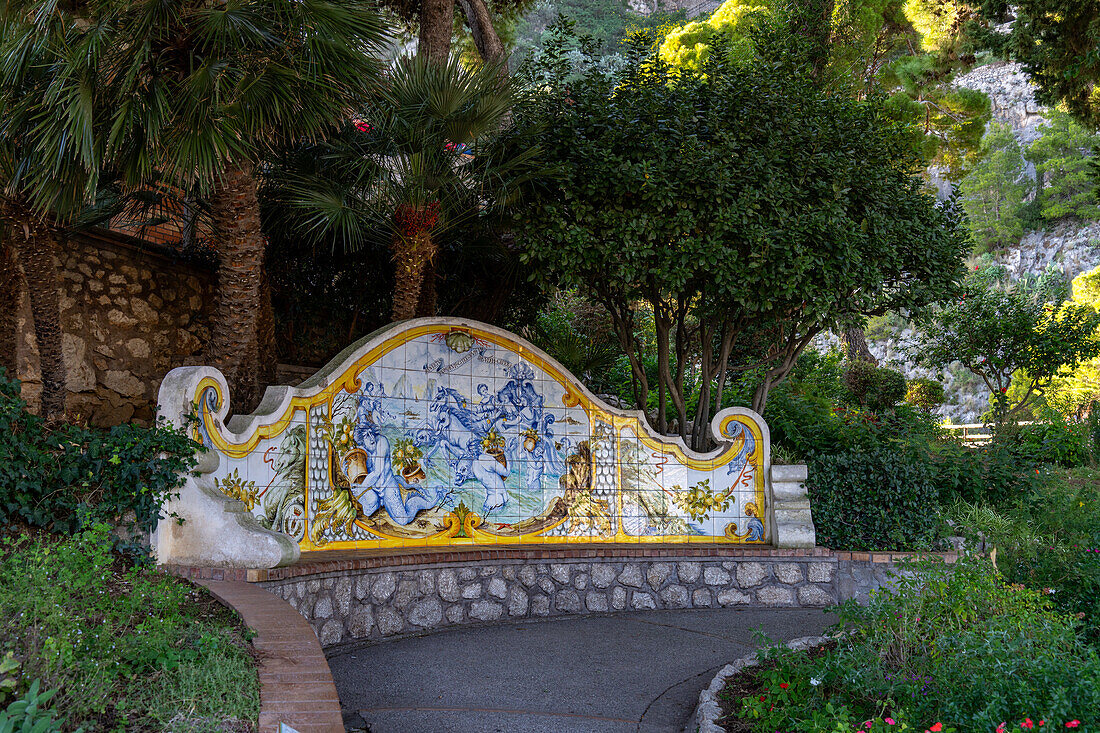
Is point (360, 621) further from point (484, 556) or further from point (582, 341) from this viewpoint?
point (582, 341)

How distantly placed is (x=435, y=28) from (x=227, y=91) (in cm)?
582

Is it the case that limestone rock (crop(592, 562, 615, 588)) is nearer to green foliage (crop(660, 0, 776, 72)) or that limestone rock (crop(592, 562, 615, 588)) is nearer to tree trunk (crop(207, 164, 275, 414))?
tree trunk (crop(207, 164, 275, 414))

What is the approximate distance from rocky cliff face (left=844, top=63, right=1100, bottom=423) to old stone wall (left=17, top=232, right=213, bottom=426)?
41858mm

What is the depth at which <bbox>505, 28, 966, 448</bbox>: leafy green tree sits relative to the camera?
8.27 metres

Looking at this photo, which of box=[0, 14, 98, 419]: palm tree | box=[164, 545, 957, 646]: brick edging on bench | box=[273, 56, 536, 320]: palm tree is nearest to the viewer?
box=[0, 14, 98, 419]: palm tree

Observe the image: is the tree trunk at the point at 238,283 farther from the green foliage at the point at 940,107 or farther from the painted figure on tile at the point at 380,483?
the green foliage at the point at 940,107

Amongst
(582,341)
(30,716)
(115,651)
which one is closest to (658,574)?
(582,341)

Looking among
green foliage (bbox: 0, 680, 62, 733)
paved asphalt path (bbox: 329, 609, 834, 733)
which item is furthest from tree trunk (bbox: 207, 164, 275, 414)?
green foliage (bbox: 0, 680, 62, 733)

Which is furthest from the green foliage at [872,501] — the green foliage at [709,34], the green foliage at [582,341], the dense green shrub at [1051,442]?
the green foliage at [709,34]

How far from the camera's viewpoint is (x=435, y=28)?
1165 cm

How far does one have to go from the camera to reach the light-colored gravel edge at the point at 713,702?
4188mm

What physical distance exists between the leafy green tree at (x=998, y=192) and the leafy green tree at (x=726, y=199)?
4845cm

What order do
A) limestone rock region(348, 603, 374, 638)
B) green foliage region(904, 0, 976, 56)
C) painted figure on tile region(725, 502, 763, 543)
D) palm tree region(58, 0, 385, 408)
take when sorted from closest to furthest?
palm tree region(58, 0, 385, 408) → limestone rock region(348, 603, 374, 638) → painted figure on tile region(725, 502, 763, 543) → green foliage region(904, 0, 976, 56)

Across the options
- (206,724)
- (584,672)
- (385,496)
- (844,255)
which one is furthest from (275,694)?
(844,255)
